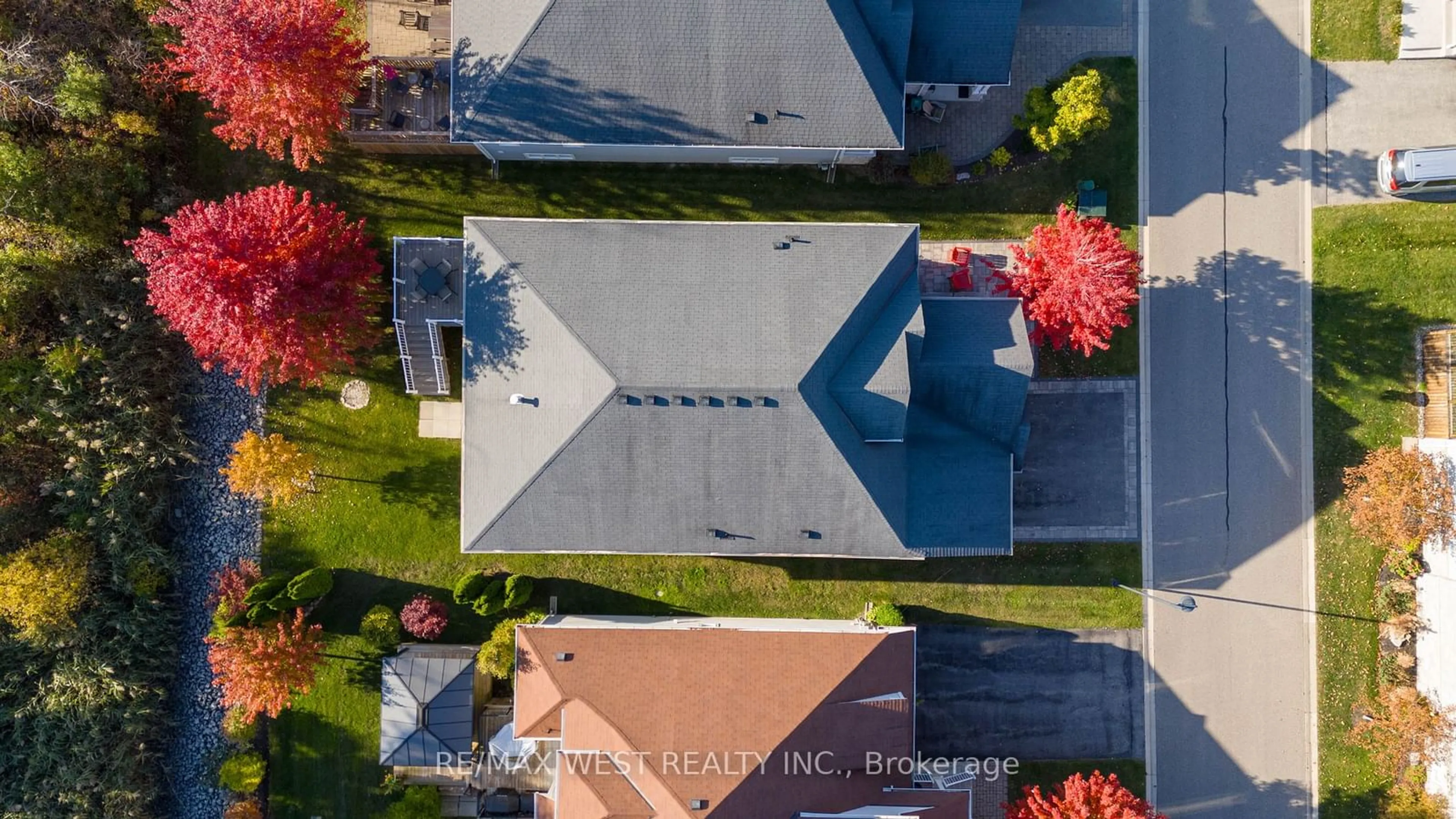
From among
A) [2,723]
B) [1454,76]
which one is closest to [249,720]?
[2,723]

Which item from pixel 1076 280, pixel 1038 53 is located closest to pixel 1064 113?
pixel 1038 53

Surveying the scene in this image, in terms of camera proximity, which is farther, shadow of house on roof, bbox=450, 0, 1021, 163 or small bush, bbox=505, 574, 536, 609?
small bush, bbox=505, 574, 536, 609

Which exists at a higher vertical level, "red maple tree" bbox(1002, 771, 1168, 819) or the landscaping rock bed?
the landscaping rock bed

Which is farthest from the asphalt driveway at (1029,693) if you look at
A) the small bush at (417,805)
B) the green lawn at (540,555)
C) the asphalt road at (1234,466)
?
the small bush at (417,805)

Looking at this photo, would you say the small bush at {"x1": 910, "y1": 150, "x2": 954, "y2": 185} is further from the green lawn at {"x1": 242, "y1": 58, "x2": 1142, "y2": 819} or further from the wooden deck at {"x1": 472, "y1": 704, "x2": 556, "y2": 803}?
the wooden deck at {"x1": 472, "y1": 704, "x2": 556, "y2": 803}

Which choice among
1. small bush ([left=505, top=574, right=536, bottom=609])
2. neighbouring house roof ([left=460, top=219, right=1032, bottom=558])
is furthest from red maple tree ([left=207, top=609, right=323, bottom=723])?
neighbouring house roof ([left=460, top=219, right=1032, bottom=558])

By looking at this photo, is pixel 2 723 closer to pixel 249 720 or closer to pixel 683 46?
pixel 249 720
